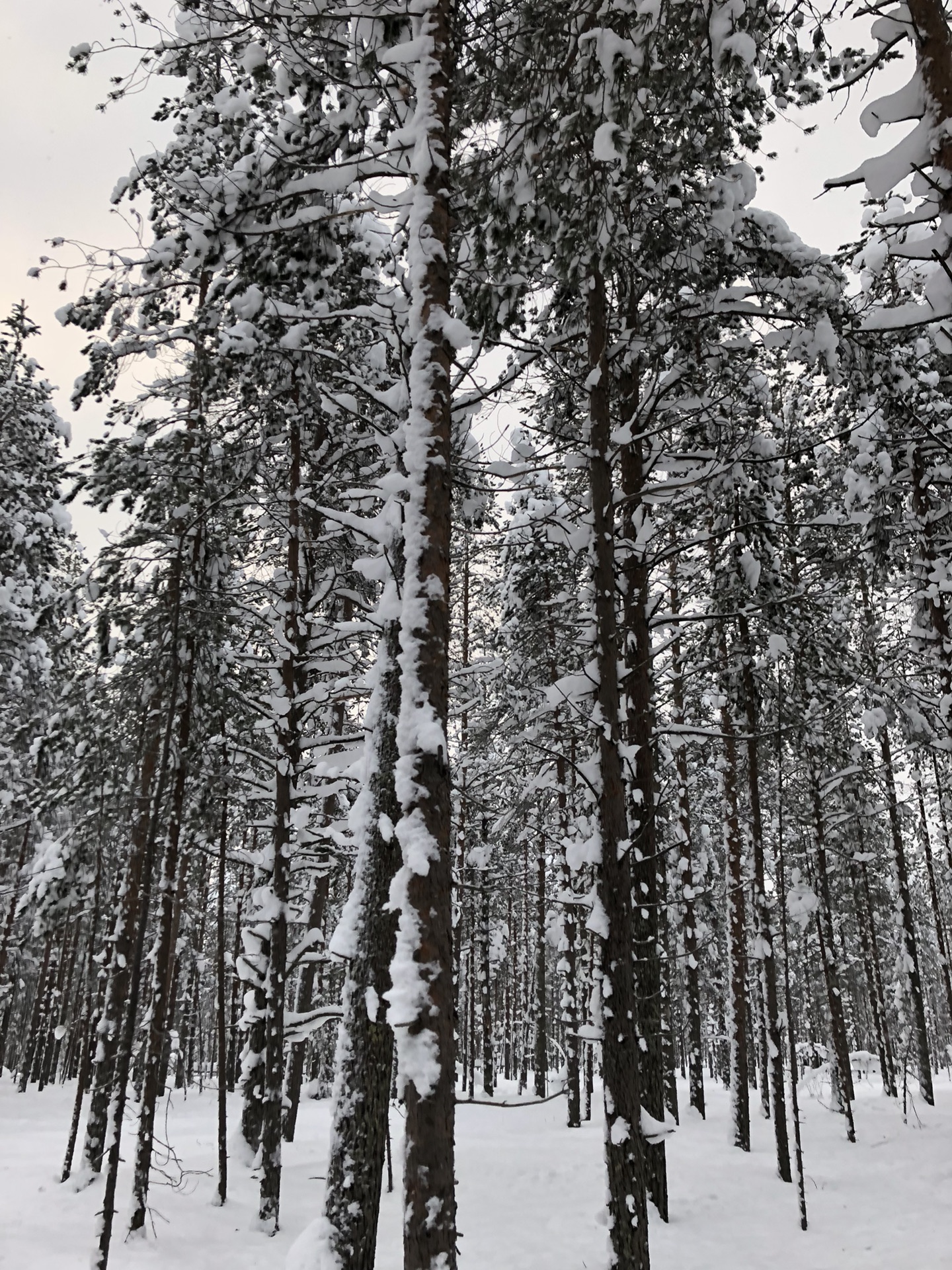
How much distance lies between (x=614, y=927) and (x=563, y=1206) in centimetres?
719

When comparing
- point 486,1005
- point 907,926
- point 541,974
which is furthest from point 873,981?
point 486,1005

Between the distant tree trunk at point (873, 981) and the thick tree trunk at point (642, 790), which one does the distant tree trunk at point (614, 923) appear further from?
the distant tree trunk at point (873, 981)

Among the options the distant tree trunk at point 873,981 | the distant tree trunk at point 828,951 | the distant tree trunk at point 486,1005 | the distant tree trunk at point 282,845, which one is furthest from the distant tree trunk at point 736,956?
the distant tree trunk at point 486,1005

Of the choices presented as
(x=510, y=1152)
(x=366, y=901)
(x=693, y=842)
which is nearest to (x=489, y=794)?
(x=693, y=842)

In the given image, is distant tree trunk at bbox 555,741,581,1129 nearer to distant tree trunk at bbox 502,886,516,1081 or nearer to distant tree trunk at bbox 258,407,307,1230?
distant tree trunk at bbox 258,407,307,1230

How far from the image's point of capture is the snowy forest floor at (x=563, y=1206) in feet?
26.8

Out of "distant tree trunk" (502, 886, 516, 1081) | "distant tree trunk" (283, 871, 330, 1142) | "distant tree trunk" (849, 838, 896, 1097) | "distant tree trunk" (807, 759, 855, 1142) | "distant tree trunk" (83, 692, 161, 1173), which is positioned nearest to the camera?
"distant tree trunk" (83, 692, 161, 1173)

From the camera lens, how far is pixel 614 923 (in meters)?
5.89

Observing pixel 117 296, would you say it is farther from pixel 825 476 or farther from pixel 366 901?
pixel 825 476

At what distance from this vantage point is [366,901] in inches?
254

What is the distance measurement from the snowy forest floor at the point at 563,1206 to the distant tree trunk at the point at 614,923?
0.44 metres

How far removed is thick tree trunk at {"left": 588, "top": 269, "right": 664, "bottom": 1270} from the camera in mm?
5496

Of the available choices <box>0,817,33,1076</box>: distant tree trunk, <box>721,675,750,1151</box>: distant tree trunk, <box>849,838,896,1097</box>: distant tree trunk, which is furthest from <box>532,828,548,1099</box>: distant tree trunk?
<box>0,817,33,1076</box>: distant tree trunk

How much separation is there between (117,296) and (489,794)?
16449 mm
